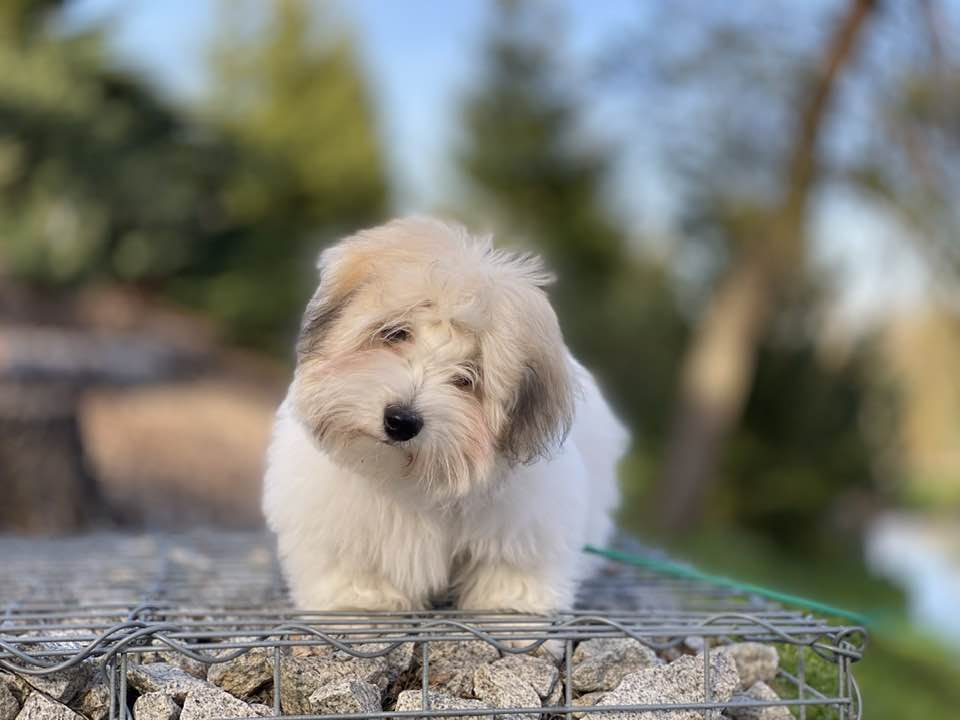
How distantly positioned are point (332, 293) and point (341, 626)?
0.81 metres

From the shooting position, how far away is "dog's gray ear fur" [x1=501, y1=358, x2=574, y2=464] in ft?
8.73

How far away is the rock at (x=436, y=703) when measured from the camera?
8.25 feet

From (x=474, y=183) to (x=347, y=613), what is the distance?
1745cm

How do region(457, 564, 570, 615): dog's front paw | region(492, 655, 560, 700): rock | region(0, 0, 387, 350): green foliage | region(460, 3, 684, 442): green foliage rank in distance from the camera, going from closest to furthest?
region(492, 655, 560, 700): rock
region(457, 564, 570, 615): dog's front paw
region(0, 0, 387, 350): green foliage
region(460, 3, 684, 442): green foliage

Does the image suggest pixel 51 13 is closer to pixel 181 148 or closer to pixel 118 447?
pixel 181 148

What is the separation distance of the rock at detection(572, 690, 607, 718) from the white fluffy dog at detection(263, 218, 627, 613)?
28cm

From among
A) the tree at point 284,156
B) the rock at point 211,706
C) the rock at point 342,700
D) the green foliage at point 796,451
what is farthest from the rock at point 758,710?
the tree at point 284,156

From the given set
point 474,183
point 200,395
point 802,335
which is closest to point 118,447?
point 200,395

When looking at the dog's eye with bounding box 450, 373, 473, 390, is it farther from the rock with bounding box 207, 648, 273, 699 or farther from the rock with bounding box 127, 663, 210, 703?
the rock with bounding box 127, 663, 210, 703

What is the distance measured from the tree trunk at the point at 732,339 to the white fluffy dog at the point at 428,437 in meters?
8.88

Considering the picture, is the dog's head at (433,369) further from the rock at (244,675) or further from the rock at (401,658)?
the rock at (244,675)

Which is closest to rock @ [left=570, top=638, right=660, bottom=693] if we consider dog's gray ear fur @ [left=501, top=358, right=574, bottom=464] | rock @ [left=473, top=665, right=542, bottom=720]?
rock @ [left=473, top=665, right=542, bottom=720]

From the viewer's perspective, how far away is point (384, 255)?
2752 millimetres

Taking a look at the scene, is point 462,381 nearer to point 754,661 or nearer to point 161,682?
point 161,682
